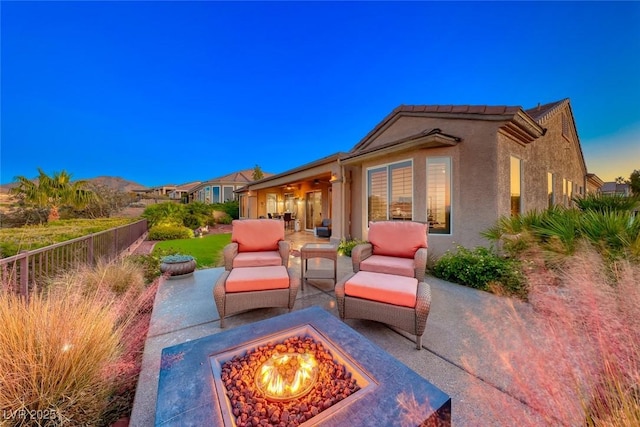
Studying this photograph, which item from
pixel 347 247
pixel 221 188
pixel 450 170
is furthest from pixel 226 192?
pixel 450 170

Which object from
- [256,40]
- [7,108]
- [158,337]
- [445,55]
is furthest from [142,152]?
[158,337]

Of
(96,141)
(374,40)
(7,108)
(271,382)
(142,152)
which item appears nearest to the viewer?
(271,382)

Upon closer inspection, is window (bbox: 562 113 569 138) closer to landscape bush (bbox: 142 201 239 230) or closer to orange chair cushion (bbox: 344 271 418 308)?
orange chair cushion (bbox: 344 271 418 308)

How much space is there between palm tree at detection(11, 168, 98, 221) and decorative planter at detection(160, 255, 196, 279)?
11.4 m

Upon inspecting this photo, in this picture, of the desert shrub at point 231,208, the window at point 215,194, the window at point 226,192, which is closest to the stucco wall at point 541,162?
the desert shrub at point 231,208

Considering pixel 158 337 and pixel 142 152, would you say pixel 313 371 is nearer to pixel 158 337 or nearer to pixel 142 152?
pixel 158 337

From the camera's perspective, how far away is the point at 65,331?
1770mm

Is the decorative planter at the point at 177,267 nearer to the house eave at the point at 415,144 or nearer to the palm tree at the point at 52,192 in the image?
the house eave at the point at 415,144

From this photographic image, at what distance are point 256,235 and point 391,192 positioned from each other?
4.83m

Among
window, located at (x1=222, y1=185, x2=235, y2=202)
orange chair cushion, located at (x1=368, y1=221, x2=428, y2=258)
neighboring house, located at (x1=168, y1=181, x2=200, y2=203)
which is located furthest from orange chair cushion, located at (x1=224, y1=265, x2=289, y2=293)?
neighboring house, located at (x1=168, y1=181, x2=200, y2=203)

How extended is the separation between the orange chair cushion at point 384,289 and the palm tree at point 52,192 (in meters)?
15.5

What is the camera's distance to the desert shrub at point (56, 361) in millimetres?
1463

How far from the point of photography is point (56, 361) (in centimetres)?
160

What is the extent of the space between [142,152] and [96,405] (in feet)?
226
